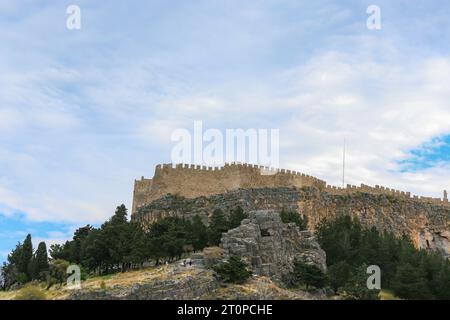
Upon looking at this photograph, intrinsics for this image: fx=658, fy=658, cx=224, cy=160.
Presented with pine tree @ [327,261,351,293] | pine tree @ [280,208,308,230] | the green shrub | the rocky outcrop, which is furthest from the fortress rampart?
the green shrub

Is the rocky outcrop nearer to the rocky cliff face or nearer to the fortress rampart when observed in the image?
the rocky cliff face

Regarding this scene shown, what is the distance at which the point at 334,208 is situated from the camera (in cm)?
5838

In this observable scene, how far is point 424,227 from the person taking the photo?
61875 mm

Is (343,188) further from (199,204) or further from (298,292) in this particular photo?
(298,292)

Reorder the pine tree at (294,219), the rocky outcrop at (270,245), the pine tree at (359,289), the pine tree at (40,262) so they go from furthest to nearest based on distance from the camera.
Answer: the pine tree at (294,219) < the pine tree at (40,262) < the rocky outcrop at (270,245) < the pine tree at (359,289)

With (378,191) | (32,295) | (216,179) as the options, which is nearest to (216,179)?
(216,179)

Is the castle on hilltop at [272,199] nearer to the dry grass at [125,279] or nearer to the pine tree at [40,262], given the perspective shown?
the pine tree at [40,262]

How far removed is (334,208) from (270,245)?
60.2 ft

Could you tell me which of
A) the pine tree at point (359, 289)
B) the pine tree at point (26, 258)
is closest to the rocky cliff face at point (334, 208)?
the pine tree at point (26, 258)

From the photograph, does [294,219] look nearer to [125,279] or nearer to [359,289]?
[359,289]

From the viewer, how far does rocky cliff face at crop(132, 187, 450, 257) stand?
5500 cm

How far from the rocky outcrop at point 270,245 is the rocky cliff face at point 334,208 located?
915cm

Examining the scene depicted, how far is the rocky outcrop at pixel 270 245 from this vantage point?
129ft

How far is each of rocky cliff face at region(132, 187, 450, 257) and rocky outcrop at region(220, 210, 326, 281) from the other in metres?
9.15
